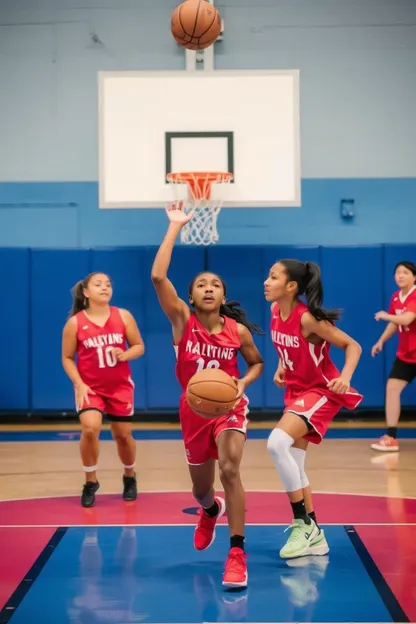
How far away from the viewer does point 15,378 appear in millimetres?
10609

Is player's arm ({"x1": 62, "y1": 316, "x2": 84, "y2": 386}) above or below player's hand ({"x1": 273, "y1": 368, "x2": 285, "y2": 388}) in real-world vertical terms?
above

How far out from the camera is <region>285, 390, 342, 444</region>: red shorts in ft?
15.8

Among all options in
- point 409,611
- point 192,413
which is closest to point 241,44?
point 192,413

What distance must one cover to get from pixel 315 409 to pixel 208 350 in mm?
698

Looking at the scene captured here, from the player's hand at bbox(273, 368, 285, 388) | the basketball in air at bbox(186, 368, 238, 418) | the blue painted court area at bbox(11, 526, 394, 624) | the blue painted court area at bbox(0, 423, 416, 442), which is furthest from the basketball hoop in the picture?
the basketball in air at bbox(186, 368, 238, 418)

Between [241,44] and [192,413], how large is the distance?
849cm

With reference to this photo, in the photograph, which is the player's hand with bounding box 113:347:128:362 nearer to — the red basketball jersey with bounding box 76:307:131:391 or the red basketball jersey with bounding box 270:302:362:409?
the red basketball jersey with bounding box 76:307:131:391

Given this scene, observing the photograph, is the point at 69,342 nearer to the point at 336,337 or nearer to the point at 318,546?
the point at 336,337

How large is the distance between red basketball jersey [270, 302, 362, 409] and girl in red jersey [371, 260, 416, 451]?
3539 mm

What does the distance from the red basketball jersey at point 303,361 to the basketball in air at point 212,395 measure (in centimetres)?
72

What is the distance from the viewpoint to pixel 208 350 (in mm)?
4664

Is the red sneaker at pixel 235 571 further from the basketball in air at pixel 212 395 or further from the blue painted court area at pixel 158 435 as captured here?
the blue painted court area at pixel 158 435

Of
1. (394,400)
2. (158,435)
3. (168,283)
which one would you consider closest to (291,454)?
(168,283)

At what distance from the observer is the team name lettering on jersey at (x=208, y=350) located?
15.3 ft
